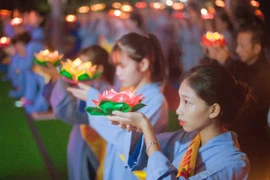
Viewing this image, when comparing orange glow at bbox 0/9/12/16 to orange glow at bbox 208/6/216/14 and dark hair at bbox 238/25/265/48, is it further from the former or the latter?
dark hair at bbox 238/25/265/48

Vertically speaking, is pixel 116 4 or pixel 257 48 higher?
pixel 116 4

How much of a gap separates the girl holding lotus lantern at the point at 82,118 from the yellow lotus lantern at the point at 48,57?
2 centimetres

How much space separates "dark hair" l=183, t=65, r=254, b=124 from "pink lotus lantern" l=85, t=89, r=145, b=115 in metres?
0.18

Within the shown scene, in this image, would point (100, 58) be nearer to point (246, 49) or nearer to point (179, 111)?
point (179, 111)

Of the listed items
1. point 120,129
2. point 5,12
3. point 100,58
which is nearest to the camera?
Result: point 120,129

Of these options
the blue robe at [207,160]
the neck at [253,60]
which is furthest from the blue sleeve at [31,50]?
the neck at [253,60]

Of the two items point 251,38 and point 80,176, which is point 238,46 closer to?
point 251,38

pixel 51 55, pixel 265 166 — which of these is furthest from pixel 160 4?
pixel 265 166

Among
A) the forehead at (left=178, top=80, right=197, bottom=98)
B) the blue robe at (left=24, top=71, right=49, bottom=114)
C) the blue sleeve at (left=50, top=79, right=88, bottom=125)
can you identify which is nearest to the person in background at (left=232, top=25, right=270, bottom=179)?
the forehead at (left=178, top=80, right=197, bottom=98)

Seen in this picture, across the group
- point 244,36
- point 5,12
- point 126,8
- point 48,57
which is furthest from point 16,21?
point 244,36

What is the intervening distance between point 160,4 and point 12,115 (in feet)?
2.27

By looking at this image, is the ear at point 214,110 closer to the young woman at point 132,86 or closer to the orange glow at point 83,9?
the young woman at point 132,86

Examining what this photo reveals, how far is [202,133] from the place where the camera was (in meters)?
1.28

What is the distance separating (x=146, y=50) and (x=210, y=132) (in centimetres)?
34
